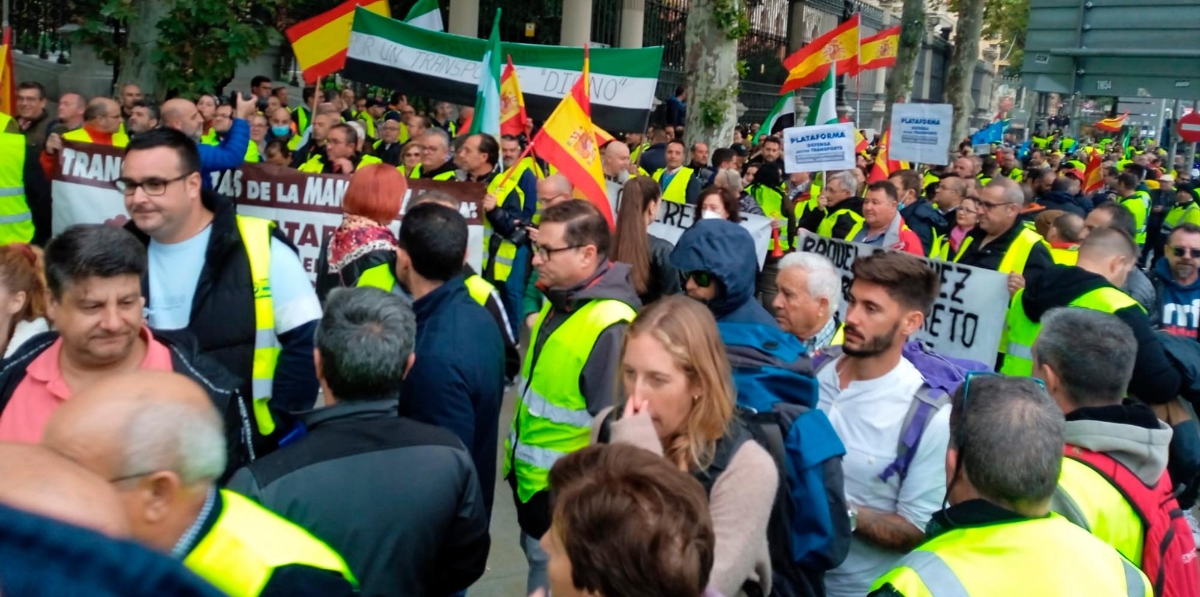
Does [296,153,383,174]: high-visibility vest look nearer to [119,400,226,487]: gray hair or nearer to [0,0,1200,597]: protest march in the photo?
[0,0,1200,597]: protest march

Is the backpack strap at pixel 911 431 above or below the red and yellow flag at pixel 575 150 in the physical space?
below

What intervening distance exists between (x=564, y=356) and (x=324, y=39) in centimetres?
704

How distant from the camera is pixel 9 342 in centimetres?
347

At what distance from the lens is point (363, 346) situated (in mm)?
2781

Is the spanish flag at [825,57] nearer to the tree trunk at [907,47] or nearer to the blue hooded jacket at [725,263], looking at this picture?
the tree trunk at [907,47]

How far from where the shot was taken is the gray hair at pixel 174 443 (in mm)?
1812

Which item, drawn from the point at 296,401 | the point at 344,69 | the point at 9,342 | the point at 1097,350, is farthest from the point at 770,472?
the point at 344,69

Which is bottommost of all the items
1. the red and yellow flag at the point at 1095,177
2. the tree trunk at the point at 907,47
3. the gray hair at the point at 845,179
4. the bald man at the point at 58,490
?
the bald man at the point at 58,490

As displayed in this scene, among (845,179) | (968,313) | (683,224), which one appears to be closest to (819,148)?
(845,179)

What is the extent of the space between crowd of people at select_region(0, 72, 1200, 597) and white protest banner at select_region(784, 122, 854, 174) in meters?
4.34

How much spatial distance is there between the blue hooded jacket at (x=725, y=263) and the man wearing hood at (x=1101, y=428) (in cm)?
89

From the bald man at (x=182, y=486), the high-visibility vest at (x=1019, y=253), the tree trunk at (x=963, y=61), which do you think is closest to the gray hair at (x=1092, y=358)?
the bald man at (x=182, y=486)

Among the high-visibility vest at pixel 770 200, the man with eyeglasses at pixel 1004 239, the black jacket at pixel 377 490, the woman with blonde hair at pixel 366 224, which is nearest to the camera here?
the black jacket at pixel 377 490

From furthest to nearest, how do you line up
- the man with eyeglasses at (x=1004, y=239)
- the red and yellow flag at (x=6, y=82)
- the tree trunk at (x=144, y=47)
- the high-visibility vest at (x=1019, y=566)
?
the tree trunk at (x=144, y=47)
the red and yellow flag at (x=6, y=82)
the man with eyeglasses at (x=1004, y=239)
the high-visibility vest at (x=1019, y=566)
